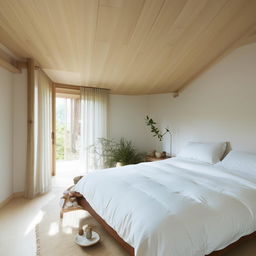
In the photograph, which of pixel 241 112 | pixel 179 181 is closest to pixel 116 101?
pixel 241 112

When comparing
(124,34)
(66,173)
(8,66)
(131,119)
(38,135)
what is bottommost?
(66,173)

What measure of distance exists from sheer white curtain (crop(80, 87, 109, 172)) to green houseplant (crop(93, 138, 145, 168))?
0.37ft

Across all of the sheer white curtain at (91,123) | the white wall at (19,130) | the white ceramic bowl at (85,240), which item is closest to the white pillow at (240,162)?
the white ceramic bowl at (85,240)

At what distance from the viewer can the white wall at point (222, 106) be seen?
2.76 metres

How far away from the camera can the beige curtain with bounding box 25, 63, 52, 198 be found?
2863 mm

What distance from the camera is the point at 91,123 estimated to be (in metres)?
4.10

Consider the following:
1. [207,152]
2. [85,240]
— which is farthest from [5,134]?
[207,152]

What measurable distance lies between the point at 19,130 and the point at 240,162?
3.31m

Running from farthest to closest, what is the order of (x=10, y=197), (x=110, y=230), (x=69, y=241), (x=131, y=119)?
(x=131, y=119), (x=10, y=197), (x=69, y=241), (x=110, y=230)

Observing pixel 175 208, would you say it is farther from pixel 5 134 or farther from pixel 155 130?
pixel 155 130

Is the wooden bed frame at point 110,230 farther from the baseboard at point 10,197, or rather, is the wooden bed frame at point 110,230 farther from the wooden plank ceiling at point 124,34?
the wooden plank ceiling at point 124,34

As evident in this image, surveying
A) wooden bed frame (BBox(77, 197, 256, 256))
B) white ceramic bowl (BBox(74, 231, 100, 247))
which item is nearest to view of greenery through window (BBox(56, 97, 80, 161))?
wooden bed frame (BBox(77, 197, 256, 256))

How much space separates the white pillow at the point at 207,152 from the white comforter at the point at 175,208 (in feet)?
2.17

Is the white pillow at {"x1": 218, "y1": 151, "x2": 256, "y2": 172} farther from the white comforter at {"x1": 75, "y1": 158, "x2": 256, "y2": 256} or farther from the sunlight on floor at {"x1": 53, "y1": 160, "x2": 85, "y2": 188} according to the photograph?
the sunlight on floor at {"x1": 53, "y1": 160, "x2": 85, "y2": 188}
